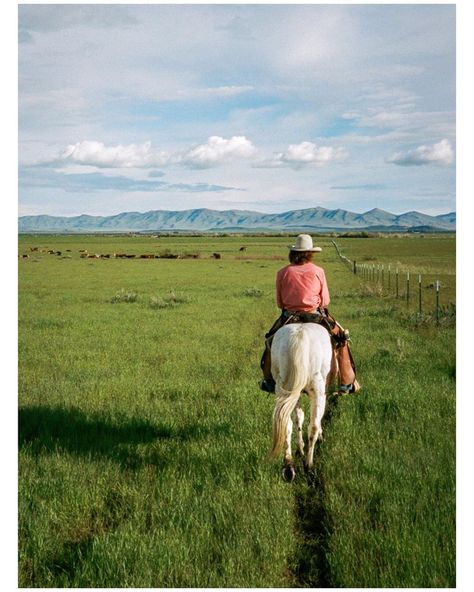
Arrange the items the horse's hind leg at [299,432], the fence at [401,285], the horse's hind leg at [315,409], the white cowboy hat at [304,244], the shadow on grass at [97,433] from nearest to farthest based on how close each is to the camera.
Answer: the horse's hind leg at [315,409], the white cowboy hat at [304,244], the horse's hind leg at [299,432], the shadow on grass at [97,433], the fence at [401,285]

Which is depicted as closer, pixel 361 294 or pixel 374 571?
pixel 374 571

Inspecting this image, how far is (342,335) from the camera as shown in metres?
8.04

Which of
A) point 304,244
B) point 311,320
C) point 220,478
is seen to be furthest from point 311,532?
point 304,244

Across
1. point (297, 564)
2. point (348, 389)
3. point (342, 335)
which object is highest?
point (342, 335)

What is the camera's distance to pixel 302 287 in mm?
7527

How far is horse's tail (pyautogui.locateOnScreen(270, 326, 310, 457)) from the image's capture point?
679 cm

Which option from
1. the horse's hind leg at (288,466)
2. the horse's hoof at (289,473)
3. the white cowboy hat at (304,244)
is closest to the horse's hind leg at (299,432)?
the horse's hind leg at (288,466)

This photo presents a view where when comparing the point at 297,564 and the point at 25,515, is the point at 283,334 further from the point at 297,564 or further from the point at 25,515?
the point at 25,515

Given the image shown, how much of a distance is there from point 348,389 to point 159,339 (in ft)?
33.1

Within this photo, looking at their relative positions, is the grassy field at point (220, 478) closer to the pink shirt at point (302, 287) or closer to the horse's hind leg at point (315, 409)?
the horse's hind leg at point (315, 409)

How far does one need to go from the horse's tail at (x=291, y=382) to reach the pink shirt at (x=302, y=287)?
68 centimetres

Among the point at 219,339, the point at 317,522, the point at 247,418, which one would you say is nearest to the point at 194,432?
the point at 247,418

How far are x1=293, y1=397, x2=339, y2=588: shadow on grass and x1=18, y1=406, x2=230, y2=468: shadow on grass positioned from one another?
193 centimetres

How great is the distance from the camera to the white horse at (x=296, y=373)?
682 cm
